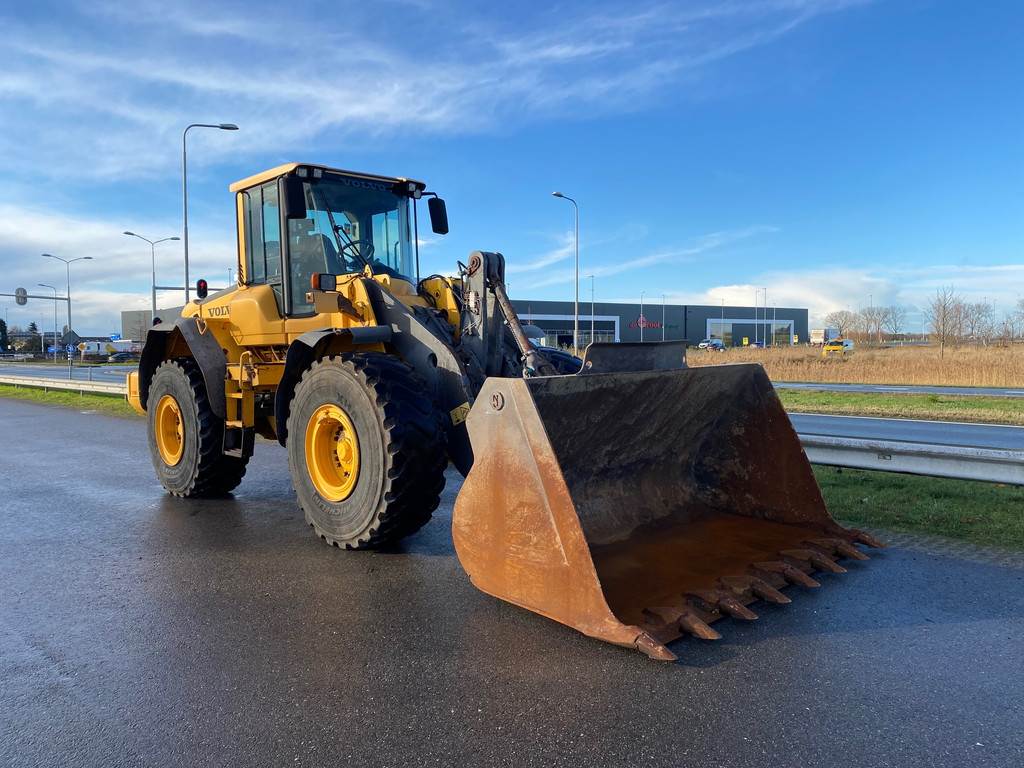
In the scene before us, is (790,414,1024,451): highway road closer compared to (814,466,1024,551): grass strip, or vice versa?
(814,466,1024,551): grass strip

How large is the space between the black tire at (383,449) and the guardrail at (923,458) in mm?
4029

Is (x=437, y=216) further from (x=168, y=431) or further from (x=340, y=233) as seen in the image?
(x=168, y=431)

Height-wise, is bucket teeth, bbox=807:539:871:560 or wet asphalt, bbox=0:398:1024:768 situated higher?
bucket teeth, bbox=807:539:871:560

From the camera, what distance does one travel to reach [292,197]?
19.0 feet

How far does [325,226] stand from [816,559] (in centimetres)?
451

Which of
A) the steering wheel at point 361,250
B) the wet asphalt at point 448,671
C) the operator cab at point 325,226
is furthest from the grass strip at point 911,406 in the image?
the steering wheel at point 361,250

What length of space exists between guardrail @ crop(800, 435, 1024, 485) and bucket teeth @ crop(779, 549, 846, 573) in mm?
2273

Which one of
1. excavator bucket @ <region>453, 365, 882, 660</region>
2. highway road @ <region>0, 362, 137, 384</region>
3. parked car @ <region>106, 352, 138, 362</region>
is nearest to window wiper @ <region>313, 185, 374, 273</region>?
excavator bucket @ <region>453, 365, 882, 660</region>

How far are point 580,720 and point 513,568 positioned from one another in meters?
1.06

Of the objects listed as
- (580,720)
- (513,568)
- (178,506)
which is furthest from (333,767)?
(178,506)

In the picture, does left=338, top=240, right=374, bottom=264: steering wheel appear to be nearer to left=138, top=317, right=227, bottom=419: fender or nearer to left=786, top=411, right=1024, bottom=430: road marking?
left=138, top=317, right=227, bottom=419: fender

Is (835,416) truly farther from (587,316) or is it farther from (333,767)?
(587,316)

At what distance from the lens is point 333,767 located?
2674 millimetres

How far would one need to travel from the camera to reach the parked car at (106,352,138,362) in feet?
213
